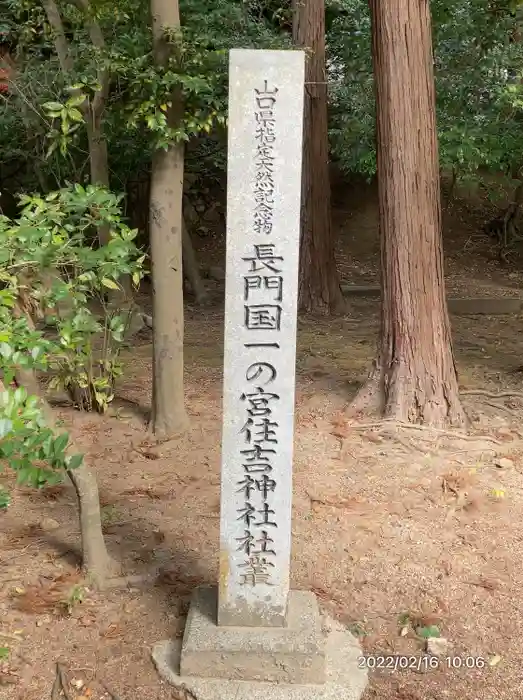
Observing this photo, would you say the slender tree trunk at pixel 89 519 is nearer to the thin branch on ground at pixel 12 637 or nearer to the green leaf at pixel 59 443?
the thin branch on ground at pixel 12 637

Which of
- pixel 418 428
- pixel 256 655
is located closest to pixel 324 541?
pixel 256 655

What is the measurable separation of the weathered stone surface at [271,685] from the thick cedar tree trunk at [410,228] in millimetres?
2544

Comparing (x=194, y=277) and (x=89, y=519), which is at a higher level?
(x=194, y=277)

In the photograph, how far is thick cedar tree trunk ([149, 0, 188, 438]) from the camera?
4.98 metres

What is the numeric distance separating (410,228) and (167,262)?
1.79 m

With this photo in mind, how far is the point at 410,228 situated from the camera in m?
5.39

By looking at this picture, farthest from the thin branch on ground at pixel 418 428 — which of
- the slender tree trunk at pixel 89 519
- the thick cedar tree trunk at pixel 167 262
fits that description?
the slender tree trunk at pixel 89 519

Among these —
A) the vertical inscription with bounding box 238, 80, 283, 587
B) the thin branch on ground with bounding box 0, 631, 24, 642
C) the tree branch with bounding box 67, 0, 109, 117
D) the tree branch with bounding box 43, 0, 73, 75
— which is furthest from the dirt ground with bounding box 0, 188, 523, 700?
the tree branch with bounding box 43, 0, 73, 75

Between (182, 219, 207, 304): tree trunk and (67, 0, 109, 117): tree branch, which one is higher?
(67, 0, 109, 117): tree branch

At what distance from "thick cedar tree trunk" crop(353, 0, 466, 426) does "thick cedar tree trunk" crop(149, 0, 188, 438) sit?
1.51 metres
